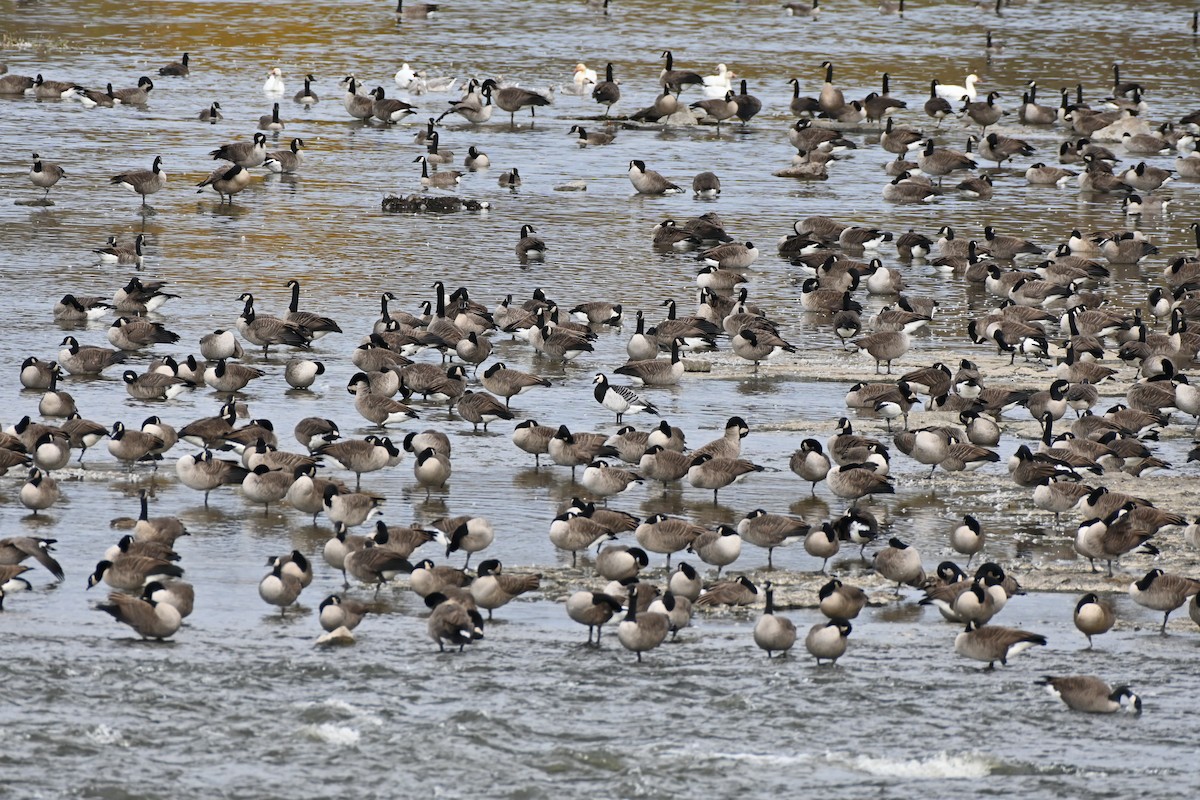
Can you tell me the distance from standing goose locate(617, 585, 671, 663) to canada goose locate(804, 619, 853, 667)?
Result: 1082mm

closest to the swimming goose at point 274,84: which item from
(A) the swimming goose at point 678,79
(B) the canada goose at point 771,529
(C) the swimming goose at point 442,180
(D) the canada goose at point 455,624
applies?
(A) the swimming goose at point 678,79

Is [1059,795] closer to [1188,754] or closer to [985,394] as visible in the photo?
[1188,754]

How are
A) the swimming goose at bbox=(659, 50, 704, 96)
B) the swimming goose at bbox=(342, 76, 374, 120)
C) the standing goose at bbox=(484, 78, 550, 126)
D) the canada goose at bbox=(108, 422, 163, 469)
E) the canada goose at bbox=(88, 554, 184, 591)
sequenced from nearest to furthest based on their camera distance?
the canada goose at bbox=(88, 554, 184, 591) < the canada goose at bbox=(108, 422, 163, 469) < the swimming goose at bbox=(342, 76, 374, 120) < the standing goose at bbox=(484, 78, 550, 126) < the swimming goose at bbox=(659, 50, 704, 96)

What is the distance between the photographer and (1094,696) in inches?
477

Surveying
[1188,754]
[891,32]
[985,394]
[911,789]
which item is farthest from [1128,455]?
[891,32]

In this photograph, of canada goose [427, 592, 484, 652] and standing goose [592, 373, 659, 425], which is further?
standing goose [592, 373, 659, 425]

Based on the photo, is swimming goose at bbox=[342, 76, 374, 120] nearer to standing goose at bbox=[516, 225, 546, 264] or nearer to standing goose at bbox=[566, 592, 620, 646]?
standing goose at bbox=[516, 225, 546, 264]

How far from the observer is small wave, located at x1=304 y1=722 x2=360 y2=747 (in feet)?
37.8

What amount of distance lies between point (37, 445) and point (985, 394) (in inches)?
401

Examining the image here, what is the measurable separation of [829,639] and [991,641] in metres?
1.26

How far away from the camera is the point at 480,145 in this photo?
37812 millimetres

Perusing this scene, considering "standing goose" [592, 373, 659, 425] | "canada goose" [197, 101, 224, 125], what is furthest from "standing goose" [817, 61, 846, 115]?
"standing goose" [592, 373, 659, 425]

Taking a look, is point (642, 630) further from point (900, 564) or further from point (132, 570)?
point (132, 570)

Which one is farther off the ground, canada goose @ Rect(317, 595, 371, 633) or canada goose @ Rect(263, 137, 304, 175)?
canada goose @ Rect(263, 137, 304, 175)
